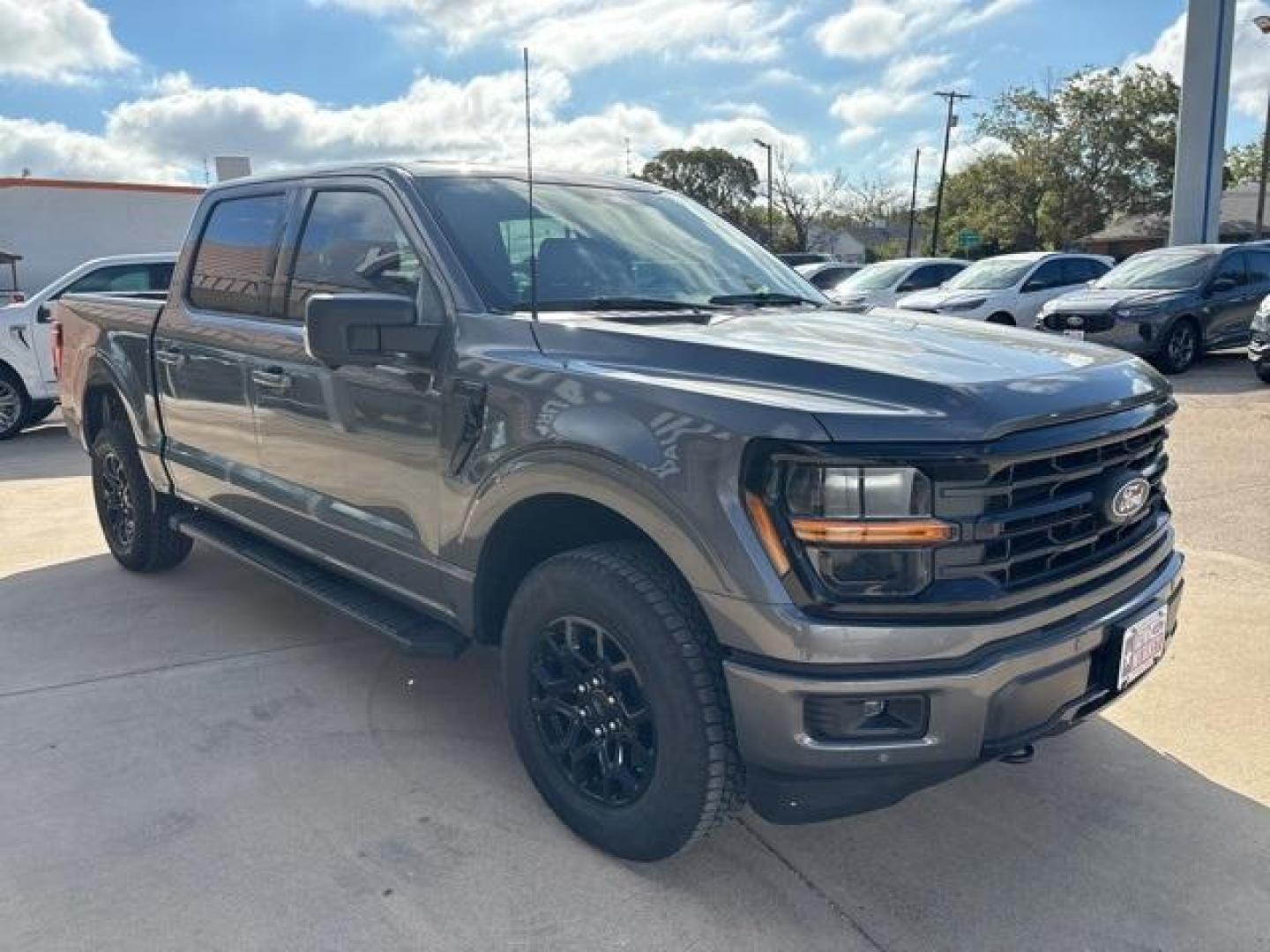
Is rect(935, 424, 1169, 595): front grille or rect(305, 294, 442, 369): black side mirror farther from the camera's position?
rect(305, 294, 442, 369): black side mirror

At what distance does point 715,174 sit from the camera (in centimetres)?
6769

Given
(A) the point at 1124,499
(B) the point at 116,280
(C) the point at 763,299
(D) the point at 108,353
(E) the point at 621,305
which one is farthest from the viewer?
(B) the point at 116,280

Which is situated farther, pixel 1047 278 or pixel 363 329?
pixel 1047 278

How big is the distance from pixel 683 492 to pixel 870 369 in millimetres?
524

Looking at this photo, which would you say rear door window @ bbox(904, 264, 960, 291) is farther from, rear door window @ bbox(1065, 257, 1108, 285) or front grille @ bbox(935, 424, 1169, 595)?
front grille @ bbox(935, 424, 1169, 595)

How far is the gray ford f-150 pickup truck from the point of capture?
7.38ft

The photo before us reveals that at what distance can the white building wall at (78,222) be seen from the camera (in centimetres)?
2738

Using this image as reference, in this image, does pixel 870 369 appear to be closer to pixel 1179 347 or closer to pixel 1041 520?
pixel 1041 520

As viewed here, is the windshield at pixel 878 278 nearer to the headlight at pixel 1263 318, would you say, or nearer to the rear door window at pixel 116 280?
the headlight at pixel 1263 318

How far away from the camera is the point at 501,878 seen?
2.74m

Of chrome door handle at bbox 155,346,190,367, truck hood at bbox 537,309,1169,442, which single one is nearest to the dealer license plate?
truck hood at bbox 537,309,1169,442

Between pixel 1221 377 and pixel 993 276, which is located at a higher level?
pixel 993 276

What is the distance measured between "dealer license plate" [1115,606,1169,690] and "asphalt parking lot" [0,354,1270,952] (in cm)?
57

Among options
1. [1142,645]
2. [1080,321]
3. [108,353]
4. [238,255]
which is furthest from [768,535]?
[1080,321]
